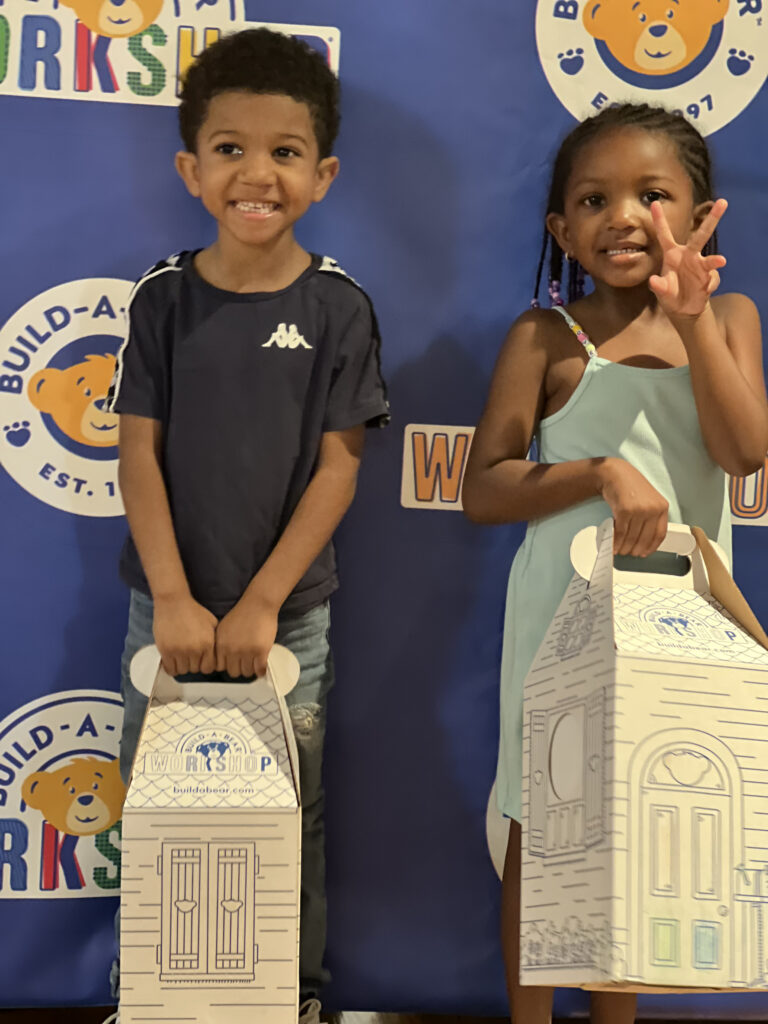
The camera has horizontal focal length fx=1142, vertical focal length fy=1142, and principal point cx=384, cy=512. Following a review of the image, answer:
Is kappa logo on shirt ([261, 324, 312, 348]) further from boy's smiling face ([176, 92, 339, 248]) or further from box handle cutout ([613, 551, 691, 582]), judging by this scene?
box handle cutout ([613, 551, 691, 582])

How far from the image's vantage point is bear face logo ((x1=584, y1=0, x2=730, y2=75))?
155cm

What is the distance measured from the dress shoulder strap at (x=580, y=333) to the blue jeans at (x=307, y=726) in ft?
1.48

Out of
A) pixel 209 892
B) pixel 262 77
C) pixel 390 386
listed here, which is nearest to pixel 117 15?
pixel 262 77

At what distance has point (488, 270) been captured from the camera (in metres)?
1.55

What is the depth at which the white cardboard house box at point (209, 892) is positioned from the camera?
3.82ft

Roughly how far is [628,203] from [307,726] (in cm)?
73

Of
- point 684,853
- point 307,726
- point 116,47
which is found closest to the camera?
point 684,853

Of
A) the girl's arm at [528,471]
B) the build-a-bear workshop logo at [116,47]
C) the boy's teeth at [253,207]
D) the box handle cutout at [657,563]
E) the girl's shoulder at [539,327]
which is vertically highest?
the build-a-bear workshop logo at [116,47]

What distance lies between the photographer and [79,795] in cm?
150

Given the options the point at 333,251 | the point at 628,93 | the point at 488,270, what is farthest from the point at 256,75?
the point at 628,93

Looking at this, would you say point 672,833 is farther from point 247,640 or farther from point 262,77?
point 262,77

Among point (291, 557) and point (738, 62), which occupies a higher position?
point (738, 62)

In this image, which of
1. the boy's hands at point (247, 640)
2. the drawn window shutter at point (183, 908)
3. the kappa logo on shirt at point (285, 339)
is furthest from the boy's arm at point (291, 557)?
the drawn window shutter at point (183, 908)

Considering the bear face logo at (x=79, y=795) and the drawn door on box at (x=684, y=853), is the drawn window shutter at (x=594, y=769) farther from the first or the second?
the bear face logo at (x=79, y=795)
